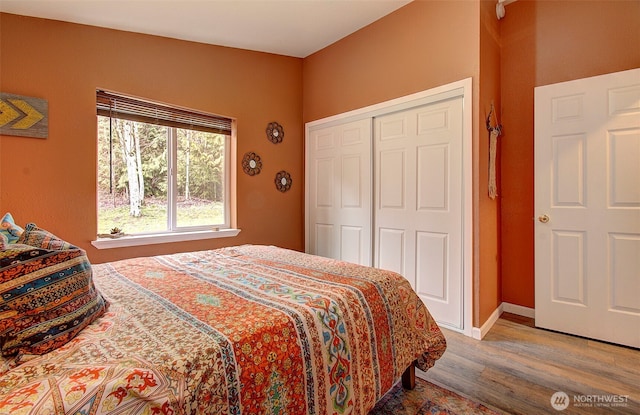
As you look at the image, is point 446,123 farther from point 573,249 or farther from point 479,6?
point 573,249

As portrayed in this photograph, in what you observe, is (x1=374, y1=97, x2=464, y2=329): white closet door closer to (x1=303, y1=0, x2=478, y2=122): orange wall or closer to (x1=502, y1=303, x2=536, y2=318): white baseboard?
(x1=303, y1=0, x2=478, y2=122): orange wall

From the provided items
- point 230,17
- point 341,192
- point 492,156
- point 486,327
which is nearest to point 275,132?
point 341,192

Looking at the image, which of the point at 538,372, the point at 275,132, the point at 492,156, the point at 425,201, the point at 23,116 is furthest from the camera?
the point at 275,132

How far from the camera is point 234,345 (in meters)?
0.93

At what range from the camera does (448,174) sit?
2.57 m

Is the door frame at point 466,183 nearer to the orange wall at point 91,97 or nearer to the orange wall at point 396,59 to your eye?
the orange wall at point 396,59

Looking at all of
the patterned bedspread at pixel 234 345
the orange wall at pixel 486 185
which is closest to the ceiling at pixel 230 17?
the orange wall at pixel 486 185

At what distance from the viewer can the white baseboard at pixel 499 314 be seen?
2404 millimetres

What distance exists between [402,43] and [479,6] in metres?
0.68

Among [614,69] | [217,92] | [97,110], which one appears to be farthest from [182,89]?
[614,69]

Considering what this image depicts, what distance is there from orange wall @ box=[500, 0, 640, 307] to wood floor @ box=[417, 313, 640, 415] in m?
0.65

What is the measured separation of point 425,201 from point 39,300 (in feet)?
8.37

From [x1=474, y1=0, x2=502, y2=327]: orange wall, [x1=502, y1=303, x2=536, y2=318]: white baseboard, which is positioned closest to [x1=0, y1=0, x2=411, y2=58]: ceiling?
[x1=474, y1=0, x2=502, y2=327]: orange wall

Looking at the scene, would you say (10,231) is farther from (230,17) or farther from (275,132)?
(275,132)
